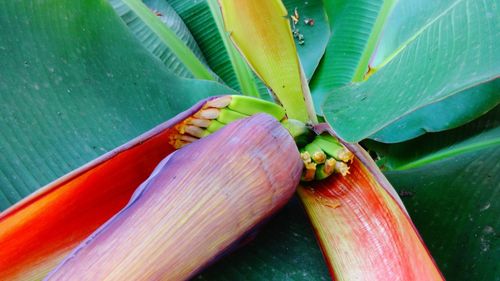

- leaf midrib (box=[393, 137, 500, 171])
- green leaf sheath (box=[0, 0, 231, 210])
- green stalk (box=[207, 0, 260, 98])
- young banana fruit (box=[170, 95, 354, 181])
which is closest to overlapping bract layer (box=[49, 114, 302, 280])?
young banana fruit (box=[170, 95, 354, 181])

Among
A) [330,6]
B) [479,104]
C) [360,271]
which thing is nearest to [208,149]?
[360,271]

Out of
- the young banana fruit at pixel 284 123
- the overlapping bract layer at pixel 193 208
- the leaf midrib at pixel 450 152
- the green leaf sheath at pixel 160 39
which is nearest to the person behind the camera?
the overlapping bract layer at pixel 193 208

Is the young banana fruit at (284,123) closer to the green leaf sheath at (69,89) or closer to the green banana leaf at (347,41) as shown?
the green leaf sheath at (69,89)

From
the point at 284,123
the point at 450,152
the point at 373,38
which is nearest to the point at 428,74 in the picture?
the point at 284,123

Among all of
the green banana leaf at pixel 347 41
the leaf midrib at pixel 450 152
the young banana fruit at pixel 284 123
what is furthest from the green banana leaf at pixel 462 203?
the green banana leaf at pixel 347 41

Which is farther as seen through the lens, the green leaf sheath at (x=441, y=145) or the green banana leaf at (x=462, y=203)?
the green leaf sheath at (x=441, y=145)

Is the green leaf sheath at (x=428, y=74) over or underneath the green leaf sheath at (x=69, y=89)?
underneath

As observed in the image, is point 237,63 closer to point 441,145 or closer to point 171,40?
point 171,40
